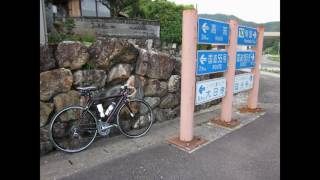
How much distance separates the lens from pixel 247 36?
5.86 meters

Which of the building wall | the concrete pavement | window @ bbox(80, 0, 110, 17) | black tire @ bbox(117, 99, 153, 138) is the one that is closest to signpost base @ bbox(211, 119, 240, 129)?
the concrete pavement

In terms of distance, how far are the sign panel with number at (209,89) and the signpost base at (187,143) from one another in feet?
2.30

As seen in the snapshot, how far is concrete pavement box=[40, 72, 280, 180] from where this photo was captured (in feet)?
11.2

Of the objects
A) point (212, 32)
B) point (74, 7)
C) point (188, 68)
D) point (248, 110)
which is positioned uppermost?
point (74, 7)

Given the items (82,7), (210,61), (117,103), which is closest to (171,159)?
(117,103)

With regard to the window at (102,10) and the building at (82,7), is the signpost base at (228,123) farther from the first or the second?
the window at (102,10)

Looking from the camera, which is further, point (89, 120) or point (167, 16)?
point (167, 16)

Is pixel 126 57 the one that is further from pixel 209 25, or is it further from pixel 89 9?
pixel 89 9

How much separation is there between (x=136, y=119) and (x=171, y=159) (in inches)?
56.2

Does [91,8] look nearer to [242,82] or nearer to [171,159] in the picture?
[242,82]

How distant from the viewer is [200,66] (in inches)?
171

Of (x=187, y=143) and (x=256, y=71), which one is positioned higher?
(x=256, y=71)

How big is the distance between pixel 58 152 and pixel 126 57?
2.08m

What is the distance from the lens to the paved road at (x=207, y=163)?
11.1 ft
